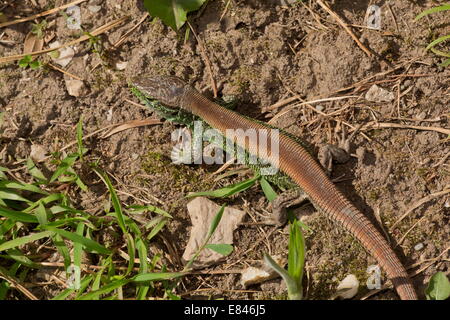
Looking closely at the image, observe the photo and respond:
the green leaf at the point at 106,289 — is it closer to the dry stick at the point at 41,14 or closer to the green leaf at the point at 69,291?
the green leaf at the point at 69,291

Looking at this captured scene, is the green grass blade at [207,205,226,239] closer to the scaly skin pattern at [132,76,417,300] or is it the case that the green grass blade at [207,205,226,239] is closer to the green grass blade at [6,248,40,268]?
the scaly skin pattern at [132,76,417,300]

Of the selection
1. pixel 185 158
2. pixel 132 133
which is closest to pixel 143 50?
pixel 132 133

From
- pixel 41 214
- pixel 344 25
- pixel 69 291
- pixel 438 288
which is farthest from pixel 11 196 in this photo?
pixel 438 288

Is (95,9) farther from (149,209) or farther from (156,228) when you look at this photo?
(156,228)

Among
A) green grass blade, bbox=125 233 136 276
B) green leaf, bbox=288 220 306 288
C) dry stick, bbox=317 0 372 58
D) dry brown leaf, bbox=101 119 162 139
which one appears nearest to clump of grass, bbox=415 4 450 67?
dry stick, bbox=317 0 372 58

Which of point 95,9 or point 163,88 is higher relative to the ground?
point 95,9

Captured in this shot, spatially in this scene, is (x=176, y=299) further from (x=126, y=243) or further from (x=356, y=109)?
(x=356, y=109)
